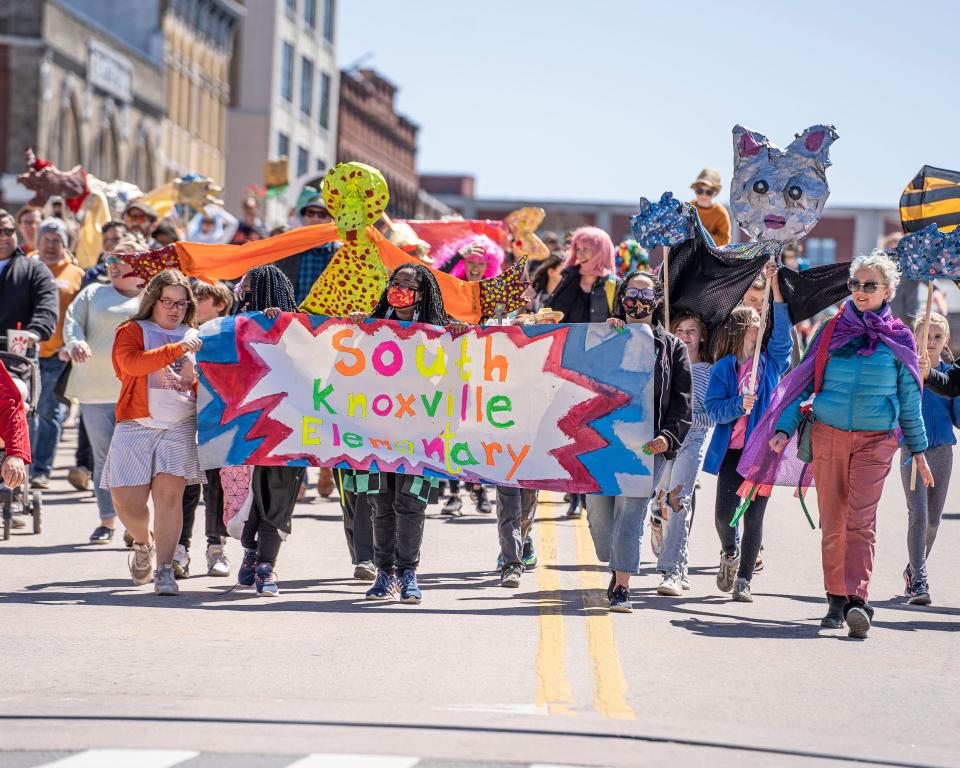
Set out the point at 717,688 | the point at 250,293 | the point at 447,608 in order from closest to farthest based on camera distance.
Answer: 1. the point at 717,688
2. the point at 447,608
3. the point at 250,293

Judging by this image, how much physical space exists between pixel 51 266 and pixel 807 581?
7.47m

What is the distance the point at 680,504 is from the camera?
1158 cm

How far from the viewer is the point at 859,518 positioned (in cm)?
1048

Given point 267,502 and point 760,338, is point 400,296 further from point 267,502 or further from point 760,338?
point 760,338

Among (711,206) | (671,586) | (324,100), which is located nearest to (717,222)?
(711,206)

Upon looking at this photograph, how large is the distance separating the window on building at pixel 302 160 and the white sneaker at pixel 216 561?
69.6 metres

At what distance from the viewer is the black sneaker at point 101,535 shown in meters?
13.0

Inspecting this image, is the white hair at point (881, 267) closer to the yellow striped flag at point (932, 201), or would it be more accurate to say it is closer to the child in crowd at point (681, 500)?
the child in crowd at point (681, 500)

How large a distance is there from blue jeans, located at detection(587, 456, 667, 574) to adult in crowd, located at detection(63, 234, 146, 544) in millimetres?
3501

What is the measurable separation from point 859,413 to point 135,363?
395 centimetres

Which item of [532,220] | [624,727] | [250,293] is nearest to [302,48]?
[532,220]

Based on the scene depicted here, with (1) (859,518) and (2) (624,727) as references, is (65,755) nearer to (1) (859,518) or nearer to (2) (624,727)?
(2) (624,727)

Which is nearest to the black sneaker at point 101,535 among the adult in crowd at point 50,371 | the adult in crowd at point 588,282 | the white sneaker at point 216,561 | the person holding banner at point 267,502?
the white sneaker at point 216,561

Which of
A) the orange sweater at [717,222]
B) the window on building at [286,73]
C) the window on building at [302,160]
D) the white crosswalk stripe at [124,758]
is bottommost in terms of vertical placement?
the white crosswalk stripe at [124,758]
